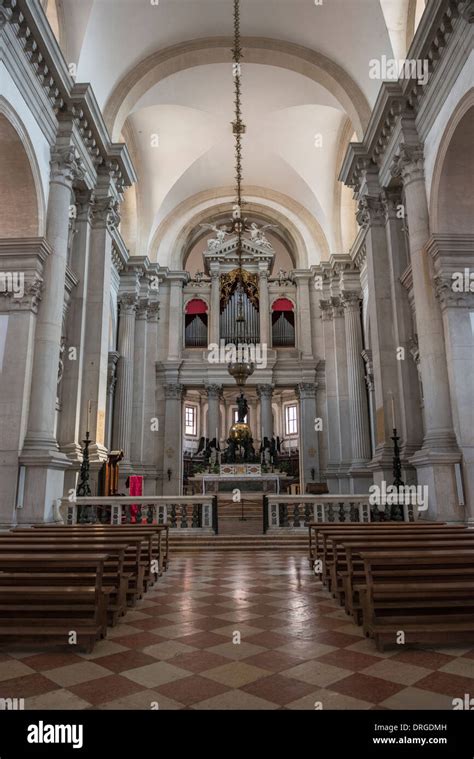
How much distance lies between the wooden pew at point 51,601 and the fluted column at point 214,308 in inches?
769

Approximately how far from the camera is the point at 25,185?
1049cm

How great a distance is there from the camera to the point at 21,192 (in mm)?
10531

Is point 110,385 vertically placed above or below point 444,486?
above

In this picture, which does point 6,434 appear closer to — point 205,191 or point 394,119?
point 394,119

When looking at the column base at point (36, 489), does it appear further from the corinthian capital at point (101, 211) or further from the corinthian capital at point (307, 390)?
the corinthian capital at point (307, 390)

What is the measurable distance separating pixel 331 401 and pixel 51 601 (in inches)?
712

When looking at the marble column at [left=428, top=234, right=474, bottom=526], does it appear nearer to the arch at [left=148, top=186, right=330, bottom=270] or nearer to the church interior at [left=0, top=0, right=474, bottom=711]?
the church interior at [left=0, top=0, right=474, bottom=711]

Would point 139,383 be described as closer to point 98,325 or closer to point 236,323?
point 236,323

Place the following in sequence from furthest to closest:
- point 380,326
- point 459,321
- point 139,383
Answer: point 139,383 → point 380,326 → point 459,321

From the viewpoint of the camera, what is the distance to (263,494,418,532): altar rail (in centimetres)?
1062

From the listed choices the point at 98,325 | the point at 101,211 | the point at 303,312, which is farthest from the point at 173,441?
the point at 101,211

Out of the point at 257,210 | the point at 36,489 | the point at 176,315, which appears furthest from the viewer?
the point at 257,210
